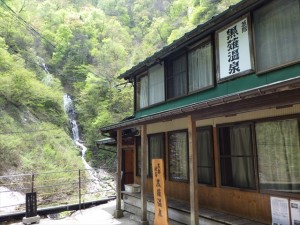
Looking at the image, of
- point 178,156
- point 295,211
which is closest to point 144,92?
point 178,156

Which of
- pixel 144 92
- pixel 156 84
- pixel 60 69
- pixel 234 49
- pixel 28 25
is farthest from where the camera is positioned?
pixel 60 69

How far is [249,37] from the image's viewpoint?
5961 mm

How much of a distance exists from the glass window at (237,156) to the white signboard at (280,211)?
A: 544 millimetres

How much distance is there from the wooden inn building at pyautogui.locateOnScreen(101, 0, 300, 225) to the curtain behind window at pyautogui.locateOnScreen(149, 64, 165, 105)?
67 centimetres

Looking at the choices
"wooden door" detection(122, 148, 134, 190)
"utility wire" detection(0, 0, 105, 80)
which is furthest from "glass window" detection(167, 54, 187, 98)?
"utility wire" detection(0, 0, 105, 80)

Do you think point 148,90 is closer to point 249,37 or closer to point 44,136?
point 249,37

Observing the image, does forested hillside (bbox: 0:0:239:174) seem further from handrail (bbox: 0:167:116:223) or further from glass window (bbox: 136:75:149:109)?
glass window (bbox: 136:75:149:109)

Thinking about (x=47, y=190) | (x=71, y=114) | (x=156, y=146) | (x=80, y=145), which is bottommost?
(x=47, y=190)

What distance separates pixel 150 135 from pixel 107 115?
45.7 feet

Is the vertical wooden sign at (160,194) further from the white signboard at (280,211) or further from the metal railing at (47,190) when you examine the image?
the metal railing at (47,190)

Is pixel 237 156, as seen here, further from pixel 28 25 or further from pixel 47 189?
pixel 28 25

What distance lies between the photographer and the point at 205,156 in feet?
22.3

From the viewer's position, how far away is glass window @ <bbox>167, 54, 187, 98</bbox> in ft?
26.7

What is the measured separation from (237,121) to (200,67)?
2.25 metres
